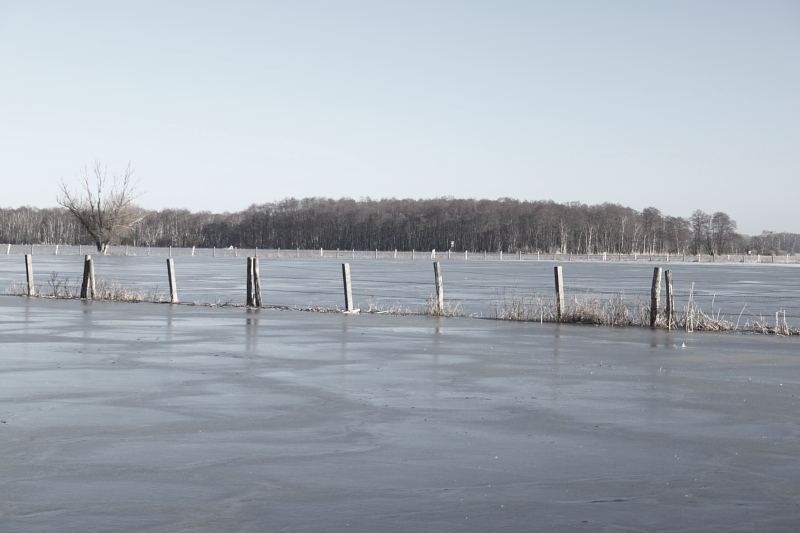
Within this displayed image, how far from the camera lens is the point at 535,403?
33.6 ft

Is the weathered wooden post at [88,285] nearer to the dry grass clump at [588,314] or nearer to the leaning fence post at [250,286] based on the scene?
the leaning fence post at [250,286]

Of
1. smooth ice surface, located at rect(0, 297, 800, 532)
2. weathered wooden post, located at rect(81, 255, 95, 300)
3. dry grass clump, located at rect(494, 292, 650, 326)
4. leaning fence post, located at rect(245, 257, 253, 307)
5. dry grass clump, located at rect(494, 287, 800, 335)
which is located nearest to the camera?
smooth ice surface, located at rect(0, 297, 800, 532)

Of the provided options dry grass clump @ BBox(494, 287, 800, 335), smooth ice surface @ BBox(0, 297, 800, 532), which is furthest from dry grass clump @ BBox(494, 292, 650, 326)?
smooth ice surface @ BBox(0, 297, 800, 532)

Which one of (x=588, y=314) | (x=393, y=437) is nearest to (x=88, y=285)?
(x=588, y=314)

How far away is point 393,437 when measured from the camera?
8242 millimetres

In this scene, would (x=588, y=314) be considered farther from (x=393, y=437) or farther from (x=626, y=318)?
(x=393, y=437)

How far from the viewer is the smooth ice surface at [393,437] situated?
5898 millimetres

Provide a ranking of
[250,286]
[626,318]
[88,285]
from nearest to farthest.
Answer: [626,318] → [250,286] → [88,285]

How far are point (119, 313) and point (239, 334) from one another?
20.6 feet

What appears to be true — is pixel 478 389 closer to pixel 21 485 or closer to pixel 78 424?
pixel 78 424

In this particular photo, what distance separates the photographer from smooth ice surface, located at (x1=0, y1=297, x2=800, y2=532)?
5898 mm

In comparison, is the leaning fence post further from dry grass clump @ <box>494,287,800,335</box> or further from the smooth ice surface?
the smooth ice surface

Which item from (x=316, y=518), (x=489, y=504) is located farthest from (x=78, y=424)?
(x=489, y=504)

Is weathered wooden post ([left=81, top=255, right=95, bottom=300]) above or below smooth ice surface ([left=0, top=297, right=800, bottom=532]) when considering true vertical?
above
